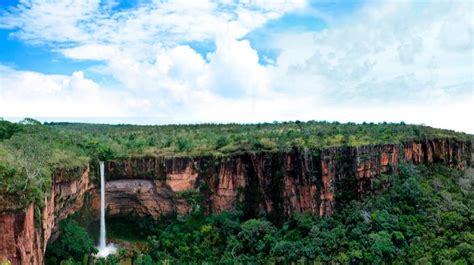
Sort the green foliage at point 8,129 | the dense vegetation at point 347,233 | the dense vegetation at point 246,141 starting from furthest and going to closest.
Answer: the dense vegetation at point 246,141
the green foliage at point 8,129
the dense vegetation at point 347,233

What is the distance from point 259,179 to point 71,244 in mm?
13640

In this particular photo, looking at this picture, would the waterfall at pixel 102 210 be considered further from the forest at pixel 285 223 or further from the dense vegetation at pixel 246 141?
the dense vegetation at pixel 246 141

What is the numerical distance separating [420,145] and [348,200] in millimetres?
7722

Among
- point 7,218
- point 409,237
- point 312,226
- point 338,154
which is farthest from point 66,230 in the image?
point 409,237

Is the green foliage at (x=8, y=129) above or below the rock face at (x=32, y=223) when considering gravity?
above

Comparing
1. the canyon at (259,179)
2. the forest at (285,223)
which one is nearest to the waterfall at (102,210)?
the canyon at (259,179)

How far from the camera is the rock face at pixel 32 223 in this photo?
2133 cm

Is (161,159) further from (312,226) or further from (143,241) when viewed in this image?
(312,226)

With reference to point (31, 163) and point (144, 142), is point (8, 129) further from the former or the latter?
point (31, 163)

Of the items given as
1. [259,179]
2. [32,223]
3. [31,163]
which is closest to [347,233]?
[259,179]

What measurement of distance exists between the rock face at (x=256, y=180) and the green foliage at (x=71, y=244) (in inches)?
171

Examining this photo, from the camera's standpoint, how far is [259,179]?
127 ft

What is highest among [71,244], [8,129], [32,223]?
[8,129]

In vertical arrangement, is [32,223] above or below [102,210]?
above
